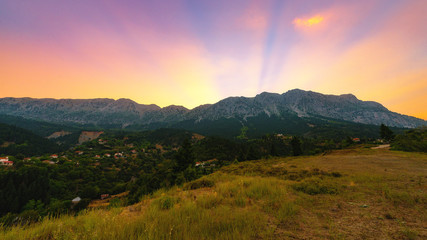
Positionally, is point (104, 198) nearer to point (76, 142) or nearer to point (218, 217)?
point (218, 217)

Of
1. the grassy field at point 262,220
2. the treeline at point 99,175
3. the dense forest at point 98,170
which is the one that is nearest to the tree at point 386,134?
the dense forest at point 98,170

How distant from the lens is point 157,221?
3346 millimetres

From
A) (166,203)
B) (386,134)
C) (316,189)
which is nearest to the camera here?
(166,203)

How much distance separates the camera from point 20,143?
124062 mm

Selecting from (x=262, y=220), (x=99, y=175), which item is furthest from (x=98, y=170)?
(x=262, y=220)

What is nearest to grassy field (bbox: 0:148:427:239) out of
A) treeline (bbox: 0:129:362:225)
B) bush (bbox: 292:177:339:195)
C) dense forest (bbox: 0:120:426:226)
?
bush (bbox: 292:177:339:195)

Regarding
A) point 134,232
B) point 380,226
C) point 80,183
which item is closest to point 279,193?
point 380,226

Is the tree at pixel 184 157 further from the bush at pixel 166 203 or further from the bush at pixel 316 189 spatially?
the bush at pixel 166 203

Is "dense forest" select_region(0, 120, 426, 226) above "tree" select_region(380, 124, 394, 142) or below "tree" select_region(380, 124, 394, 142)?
below

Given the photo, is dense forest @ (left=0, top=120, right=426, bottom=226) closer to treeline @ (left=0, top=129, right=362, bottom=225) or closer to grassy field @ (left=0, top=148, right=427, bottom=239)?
treeline @ (left=0, top=129, right=362, bottom=225)

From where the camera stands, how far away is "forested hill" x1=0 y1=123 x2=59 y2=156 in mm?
110250

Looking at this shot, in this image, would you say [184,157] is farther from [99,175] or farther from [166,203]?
[99,175]

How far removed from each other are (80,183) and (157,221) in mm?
88895

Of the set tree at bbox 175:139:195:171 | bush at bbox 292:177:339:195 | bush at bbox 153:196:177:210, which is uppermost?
bush at bbox 153:196:177:210
